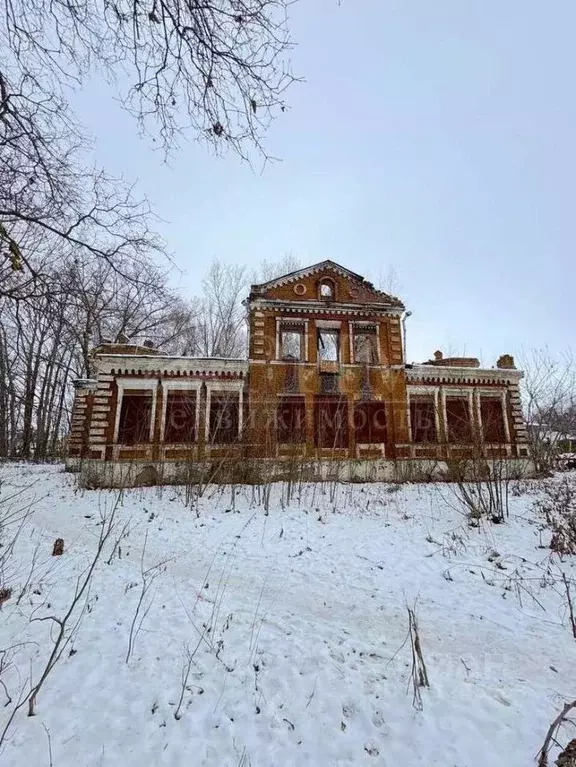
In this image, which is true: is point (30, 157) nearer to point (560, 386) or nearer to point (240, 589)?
point (240, 589)

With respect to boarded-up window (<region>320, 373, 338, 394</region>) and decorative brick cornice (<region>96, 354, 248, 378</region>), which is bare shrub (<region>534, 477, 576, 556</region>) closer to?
boarded-up window (<region>320, 373, 338, 394</region>)

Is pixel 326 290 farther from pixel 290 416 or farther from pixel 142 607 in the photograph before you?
pixel 142 607

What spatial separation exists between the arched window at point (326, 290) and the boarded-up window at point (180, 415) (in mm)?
7924

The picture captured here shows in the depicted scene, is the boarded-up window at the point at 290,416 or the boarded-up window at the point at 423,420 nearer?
the boarded-up window at the point at 290,416

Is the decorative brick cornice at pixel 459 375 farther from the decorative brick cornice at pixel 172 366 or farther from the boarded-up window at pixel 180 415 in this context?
the boarded-up window at pixel 180 415

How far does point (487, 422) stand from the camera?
19078mm

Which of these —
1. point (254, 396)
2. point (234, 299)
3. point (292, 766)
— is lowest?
point (292, 766)

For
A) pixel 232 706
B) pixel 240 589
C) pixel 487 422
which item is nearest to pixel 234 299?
pixel 487 422

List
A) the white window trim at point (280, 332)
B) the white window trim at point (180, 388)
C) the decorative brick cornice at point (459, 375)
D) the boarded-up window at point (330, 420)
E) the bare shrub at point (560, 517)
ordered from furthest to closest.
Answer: the decorative brick cornice at point (459, 375) → the white window trim at point (280, 332) → the boarded-up window at point (330, 420) → the white window trim at point (180, 388) → the bare shrub at point (560, 517)

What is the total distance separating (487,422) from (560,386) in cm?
471

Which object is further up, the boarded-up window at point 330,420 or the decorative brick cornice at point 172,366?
the decorative brick cornice at point 172,366

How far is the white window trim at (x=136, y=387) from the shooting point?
1725 cm

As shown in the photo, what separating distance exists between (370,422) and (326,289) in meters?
6.96

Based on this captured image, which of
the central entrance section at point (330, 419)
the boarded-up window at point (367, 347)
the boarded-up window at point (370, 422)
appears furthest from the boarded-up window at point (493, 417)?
the central entrance section at point (330, 419)
